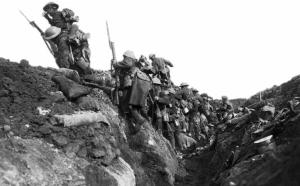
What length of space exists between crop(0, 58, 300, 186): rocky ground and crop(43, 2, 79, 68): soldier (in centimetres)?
101

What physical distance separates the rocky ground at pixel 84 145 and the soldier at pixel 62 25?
1005 mm

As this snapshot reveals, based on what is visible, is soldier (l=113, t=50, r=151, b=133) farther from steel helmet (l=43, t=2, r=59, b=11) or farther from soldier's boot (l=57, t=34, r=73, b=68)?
steel helmet (l=43, t=2, r=59, b=11)

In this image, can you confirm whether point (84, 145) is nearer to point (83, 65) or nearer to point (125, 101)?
point (125, 101)

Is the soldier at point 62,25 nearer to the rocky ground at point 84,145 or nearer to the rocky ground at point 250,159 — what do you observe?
the rocky ground at point 84,145

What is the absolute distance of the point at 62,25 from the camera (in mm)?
13438

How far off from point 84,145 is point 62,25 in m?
4.97

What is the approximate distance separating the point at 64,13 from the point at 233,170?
22.7 feet

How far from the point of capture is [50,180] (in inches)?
322

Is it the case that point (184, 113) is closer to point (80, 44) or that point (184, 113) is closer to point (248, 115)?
point (248, 115)

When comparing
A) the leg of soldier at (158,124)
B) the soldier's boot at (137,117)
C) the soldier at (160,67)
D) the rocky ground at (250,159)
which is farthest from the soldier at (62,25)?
the soldier at (160,67)

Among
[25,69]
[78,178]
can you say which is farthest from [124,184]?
[25,69]

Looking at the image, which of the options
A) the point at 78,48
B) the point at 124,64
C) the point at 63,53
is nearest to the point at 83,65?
the point at 78,48

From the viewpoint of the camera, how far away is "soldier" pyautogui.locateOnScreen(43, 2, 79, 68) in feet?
42.7

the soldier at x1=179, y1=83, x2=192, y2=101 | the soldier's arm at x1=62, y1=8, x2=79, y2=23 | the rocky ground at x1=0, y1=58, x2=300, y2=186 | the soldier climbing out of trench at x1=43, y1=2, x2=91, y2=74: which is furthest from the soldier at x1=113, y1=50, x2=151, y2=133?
the soldier at x1=179, y1=83, x2=192, y2=101
